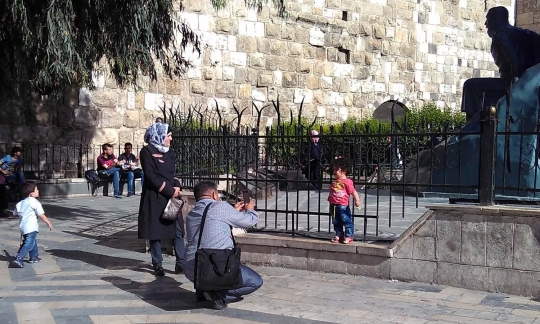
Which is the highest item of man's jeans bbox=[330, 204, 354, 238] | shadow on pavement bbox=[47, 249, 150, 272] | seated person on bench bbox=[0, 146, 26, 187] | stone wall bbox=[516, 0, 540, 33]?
stone wall bbox=[516, 0, 540, 33]

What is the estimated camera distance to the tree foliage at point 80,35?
337 inches

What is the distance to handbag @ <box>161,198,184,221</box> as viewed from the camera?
6.65 meters

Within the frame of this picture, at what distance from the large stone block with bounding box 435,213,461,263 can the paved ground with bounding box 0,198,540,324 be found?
0.29 m

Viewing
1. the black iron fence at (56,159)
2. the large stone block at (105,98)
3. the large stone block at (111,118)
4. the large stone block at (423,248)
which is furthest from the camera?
the large stone block at (111,118)

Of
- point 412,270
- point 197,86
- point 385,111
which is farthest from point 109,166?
point 385,111

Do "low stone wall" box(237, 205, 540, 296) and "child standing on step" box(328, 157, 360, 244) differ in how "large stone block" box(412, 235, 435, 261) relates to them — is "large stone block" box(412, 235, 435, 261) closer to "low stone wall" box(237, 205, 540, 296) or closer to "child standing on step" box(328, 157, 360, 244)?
"low stone wall" box(237, 205, 540, 296)

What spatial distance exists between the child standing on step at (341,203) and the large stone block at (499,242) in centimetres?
128

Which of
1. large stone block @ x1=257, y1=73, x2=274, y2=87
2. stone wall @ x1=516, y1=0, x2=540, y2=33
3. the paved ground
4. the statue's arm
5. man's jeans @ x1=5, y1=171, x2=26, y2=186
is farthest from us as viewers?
large stone block @ x1=257, y1=73, x2=274, y2=87

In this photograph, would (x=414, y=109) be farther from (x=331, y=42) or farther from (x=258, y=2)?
(x=258, y=2)

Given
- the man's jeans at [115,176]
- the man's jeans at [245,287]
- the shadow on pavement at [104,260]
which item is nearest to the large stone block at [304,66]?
the man's jeans at [115,176]

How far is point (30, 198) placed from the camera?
748 cm

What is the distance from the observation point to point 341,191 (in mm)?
6656

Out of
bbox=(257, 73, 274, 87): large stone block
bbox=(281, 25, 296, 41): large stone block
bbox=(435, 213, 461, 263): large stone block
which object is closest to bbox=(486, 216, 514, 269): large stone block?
bbox=(435, 213, 461, 263): large stone block

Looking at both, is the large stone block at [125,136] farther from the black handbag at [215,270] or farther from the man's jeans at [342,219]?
the black handbag at [215,270]
